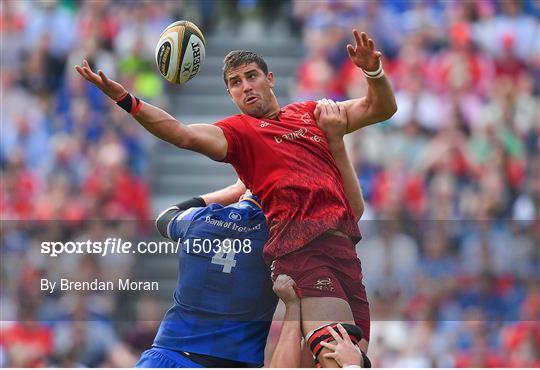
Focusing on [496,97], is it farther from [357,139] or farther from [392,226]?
[392,226]

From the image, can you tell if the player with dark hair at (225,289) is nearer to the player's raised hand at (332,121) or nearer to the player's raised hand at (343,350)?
the player's raised hand at (332,121)

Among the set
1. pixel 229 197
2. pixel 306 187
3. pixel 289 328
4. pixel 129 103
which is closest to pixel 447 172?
pixel 229 197

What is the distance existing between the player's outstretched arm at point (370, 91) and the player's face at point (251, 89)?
0.47m

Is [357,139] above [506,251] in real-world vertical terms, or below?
above

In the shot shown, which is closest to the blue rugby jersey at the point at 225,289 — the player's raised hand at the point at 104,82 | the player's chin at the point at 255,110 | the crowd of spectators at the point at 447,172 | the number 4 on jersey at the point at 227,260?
the number 4 on jersey at the point at 227,260

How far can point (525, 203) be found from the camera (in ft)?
35.7

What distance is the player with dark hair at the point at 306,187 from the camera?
6.65m

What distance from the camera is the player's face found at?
7.12 metres

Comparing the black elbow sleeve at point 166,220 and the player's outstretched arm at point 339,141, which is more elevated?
the player's outstretched arm at point 339,141

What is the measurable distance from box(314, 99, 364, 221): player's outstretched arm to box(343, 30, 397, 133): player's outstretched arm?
63 mm

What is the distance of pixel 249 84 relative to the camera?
281 inches

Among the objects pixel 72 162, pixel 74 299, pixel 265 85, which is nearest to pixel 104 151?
pixel 72 162

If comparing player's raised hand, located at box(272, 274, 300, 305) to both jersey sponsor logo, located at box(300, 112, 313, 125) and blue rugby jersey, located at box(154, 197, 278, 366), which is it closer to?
blue rugby jersey, located at box(154, 197, 278, 366)

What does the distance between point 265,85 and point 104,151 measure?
4.87m
